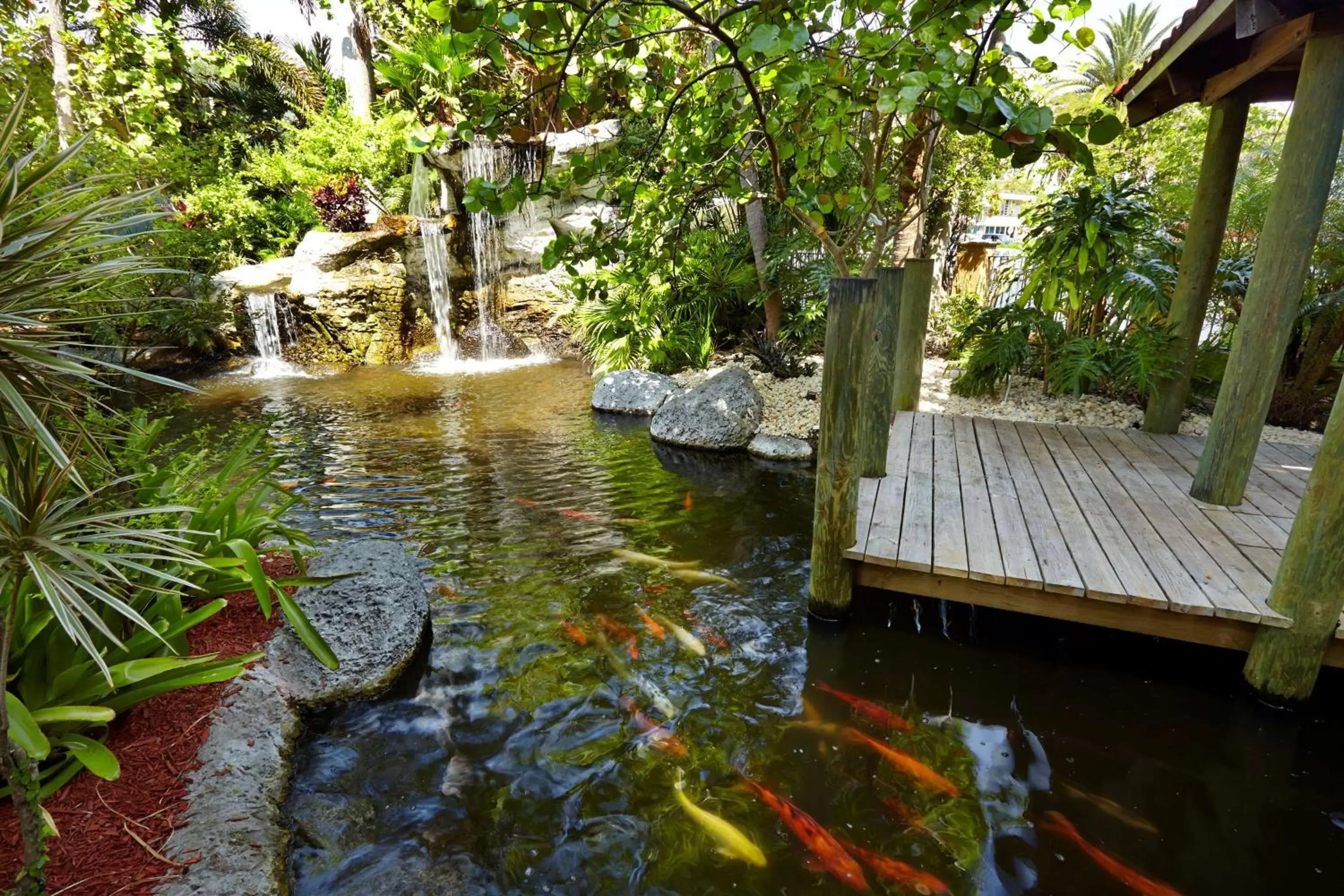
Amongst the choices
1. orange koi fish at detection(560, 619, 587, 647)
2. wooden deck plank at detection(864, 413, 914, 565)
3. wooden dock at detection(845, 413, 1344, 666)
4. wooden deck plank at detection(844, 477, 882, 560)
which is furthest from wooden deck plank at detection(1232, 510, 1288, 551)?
orange koi fish at detection(560, 619, 587, 647)

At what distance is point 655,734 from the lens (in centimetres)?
324

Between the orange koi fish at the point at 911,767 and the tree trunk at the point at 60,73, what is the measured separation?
10112 millimetres

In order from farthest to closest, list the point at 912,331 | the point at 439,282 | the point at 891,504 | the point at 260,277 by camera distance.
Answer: the point at 439,282 < the point at 260,277 < the point at 912,331 < the point at 891,504

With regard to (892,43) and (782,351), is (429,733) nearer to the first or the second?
(892,43)

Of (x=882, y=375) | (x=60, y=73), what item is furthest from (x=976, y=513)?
(x=60, y=73)

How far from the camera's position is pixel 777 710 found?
3385 millimetres

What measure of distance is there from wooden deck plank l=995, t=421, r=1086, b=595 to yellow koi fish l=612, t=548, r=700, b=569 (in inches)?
87.4

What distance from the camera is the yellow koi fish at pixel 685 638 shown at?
12.7ft

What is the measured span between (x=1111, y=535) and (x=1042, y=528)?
0.37m

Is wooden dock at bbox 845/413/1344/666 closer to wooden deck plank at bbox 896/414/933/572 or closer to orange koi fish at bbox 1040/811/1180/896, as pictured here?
wooden deck plank at bbox 896/414/933/572

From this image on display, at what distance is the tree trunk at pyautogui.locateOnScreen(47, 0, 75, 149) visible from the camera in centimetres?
767

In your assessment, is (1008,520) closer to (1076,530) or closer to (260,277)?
(1076,530)

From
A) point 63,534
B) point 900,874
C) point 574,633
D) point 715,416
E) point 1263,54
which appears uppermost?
point 1263,54

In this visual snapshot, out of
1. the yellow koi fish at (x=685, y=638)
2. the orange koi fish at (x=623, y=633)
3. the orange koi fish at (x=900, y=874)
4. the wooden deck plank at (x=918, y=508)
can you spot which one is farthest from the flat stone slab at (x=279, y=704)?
the wooden deck plank at (x=918, y=508)
